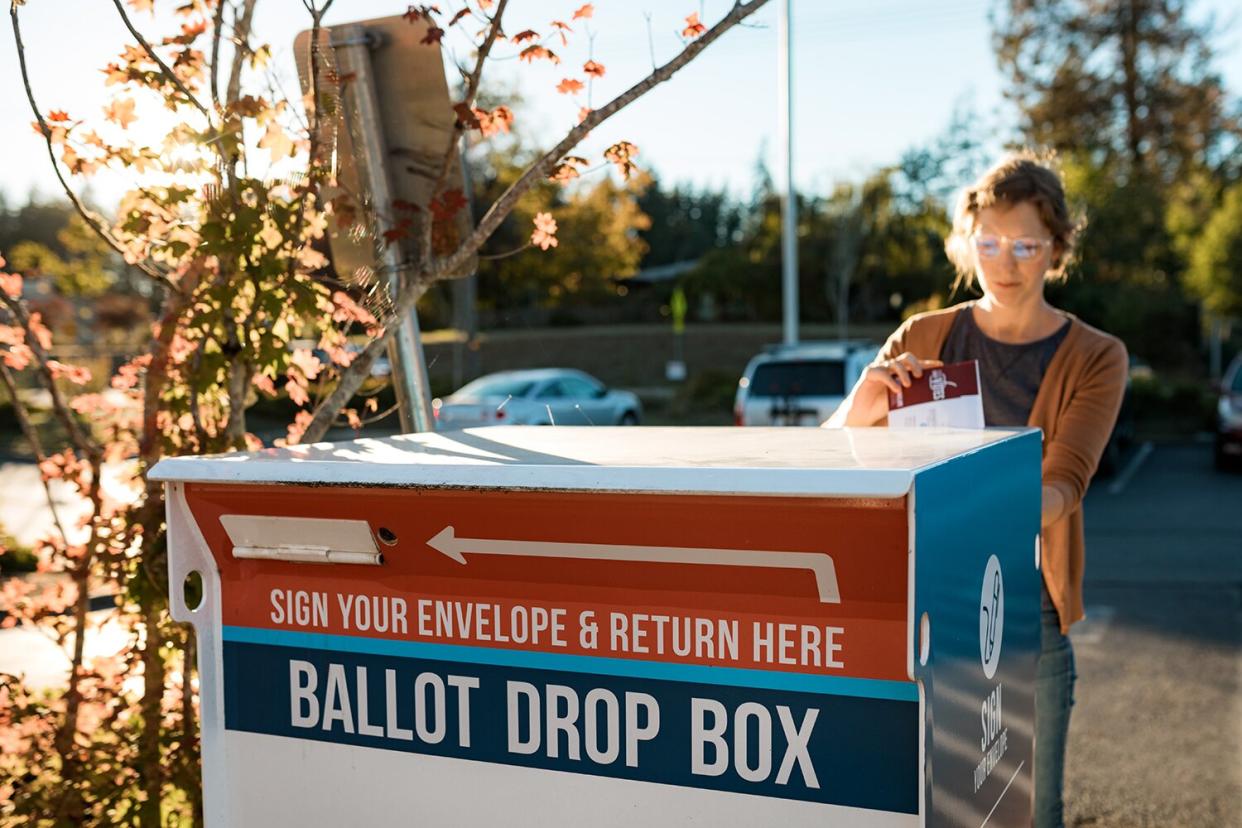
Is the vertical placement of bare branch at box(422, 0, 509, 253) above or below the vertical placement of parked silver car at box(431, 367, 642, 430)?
above

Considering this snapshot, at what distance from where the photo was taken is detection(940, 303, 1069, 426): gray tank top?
2.92 metres

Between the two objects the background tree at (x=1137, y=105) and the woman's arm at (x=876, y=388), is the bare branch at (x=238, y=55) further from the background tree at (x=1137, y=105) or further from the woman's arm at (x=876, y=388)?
the background tree at (x=1137, y=105)

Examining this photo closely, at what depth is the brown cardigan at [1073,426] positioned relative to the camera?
2.74m

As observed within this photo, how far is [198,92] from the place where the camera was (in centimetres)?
332

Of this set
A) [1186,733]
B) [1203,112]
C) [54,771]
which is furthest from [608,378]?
[54,771]

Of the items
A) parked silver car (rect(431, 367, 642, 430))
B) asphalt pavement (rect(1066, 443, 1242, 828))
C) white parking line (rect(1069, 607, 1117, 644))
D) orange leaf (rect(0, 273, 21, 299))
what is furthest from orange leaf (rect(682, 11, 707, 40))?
parked silver car (rect(431, 367, 642, 430))

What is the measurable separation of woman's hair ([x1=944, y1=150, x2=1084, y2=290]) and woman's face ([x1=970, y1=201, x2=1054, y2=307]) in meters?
0.02

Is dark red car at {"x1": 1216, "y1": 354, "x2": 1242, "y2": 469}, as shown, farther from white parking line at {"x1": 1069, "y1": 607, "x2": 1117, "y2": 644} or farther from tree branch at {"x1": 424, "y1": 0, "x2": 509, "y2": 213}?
tree branch at {"x1": 424, "y1": 0, "x2": 509, "y2": 213}

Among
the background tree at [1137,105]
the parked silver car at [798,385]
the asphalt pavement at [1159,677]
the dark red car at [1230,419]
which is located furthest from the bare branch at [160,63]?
the background tree at [1137,105]

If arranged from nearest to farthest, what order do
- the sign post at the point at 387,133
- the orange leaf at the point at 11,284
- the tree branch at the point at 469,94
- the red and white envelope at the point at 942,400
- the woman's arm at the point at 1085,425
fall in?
the red and white envelope at the point at 942,400 < the woman's arm at the point at 1085,425 < the tree branch at the point at 469,94 < the sign post at the point at 387,133 < the orange leaf at the point at 11,284

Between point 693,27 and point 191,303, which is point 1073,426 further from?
point 191,303

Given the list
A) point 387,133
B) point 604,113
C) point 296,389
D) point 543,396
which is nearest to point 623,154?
point 604,113

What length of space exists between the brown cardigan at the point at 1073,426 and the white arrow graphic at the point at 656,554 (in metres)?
1.21

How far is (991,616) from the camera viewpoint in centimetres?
205
